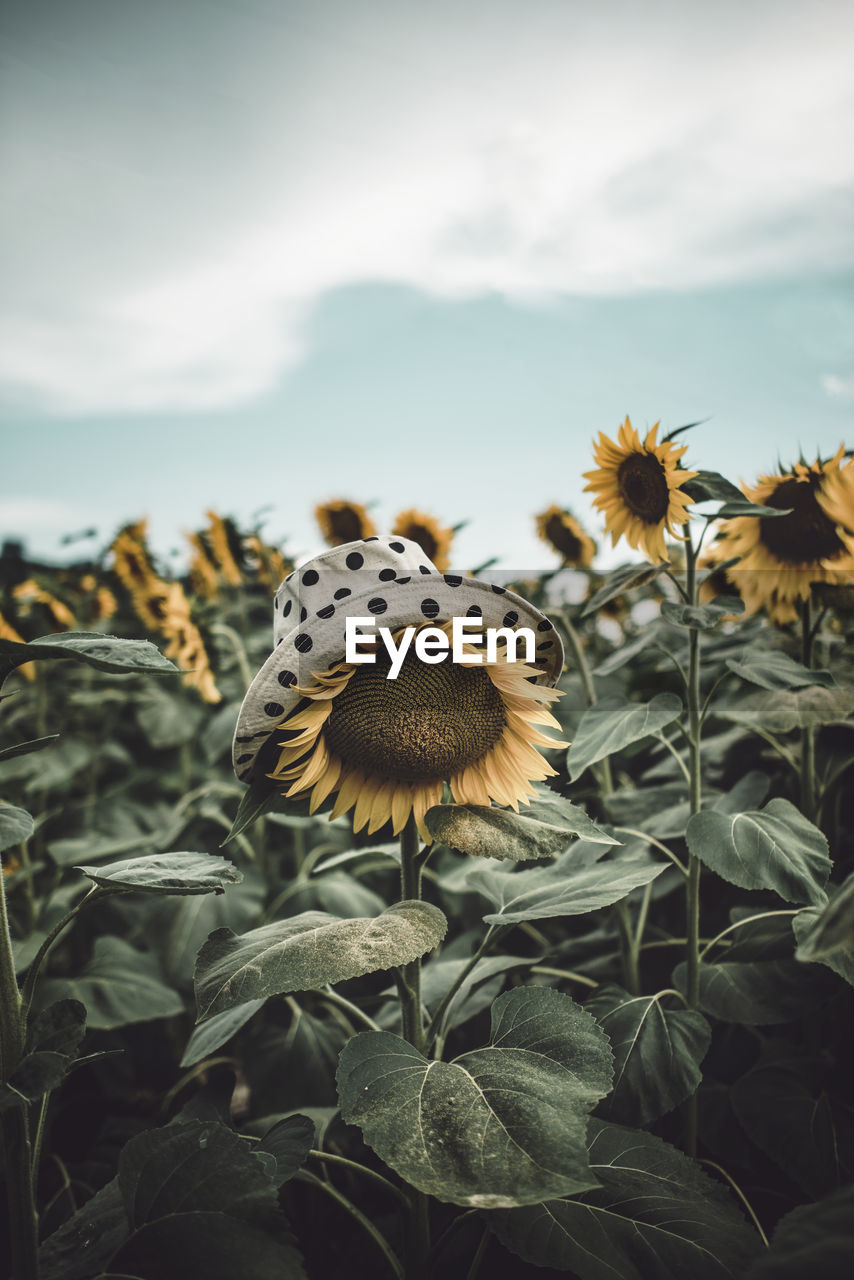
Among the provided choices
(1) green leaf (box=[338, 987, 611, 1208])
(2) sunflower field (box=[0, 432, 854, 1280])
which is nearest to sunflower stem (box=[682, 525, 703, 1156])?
(2) sunflower field (box=[0, 432, 854, 1280])

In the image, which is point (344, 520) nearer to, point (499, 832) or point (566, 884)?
point (566, 884)

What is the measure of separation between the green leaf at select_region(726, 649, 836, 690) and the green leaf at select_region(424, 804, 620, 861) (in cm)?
41

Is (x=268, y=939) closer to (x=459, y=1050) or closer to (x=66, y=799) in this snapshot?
(x=459, y=1050)

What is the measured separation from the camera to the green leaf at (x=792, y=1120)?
107 cm

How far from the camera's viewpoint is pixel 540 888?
0.99 meters

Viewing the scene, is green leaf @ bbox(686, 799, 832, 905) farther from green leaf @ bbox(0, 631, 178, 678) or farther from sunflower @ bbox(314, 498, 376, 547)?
sunflower @ bbox(314, 498, 376, 547)

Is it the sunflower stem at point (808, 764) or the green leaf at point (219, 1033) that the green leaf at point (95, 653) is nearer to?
the green leaf at point (219, 1033)

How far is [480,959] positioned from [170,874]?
568 mm

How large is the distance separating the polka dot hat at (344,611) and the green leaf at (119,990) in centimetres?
77

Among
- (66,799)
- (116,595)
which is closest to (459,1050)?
(66,799)

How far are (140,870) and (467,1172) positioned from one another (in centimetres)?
41

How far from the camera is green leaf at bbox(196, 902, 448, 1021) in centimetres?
66

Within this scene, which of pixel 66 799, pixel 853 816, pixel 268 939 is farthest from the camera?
pixel 66 799

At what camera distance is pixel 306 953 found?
2.31 feet
